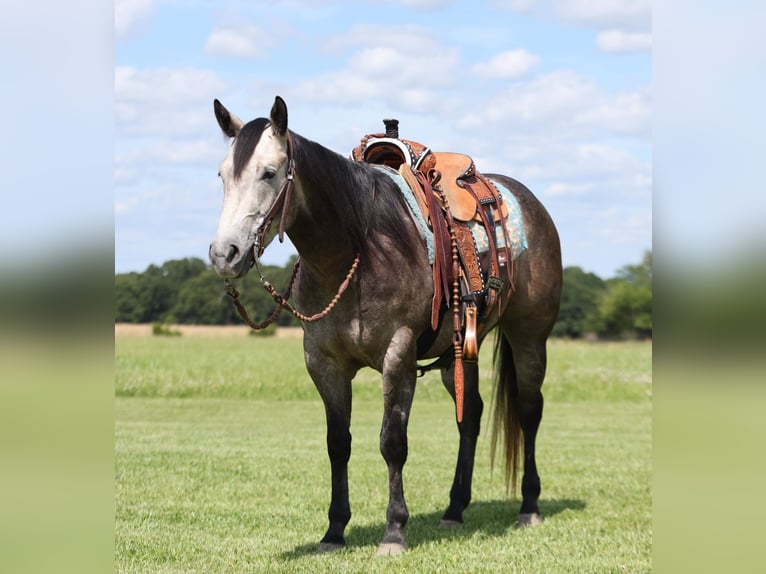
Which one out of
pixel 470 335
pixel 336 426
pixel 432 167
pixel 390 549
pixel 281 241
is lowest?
pixel 390 549

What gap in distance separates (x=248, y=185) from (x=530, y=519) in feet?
12.6

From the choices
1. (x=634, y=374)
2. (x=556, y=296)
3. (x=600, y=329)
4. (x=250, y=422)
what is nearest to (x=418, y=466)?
(x=556, y=296)

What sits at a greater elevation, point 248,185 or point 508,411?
point 248,185

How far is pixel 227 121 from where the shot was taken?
5156 mm

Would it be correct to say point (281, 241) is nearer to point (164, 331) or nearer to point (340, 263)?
point (340, 263)

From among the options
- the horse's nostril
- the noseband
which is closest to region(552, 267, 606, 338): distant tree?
the noseband

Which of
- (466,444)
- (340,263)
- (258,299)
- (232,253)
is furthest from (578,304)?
(232,253)

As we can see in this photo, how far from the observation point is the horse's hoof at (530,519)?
7074 mm

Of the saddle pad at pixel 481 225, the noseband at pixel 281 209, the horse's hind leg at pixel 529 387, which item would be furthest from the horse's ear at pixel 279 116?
the horse's hind leg at pixel 529 387

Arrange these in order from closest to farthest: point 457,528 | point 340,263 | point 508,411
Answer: point 340,263
point 457,528
point 508,411

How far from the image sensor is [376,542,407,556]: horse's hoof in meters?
5.79

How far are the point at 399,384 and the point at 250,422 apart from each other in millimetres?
11119

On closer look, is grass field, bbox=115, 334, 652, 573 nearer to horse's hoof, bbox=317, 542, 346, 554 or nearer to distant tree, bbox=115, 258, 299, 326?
horse's hoof, bbox=317, 542, 346, 554
